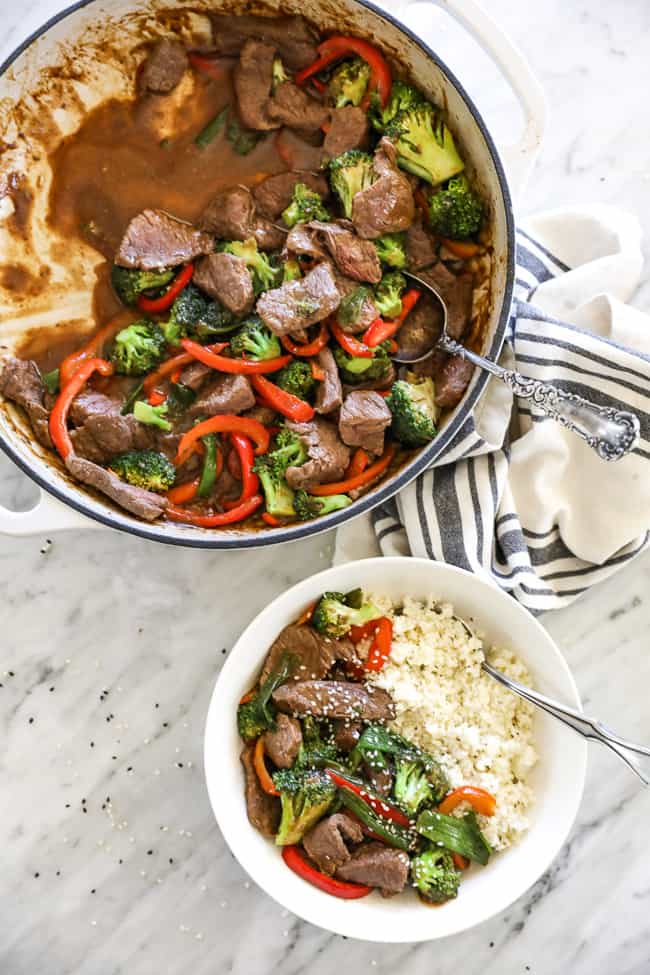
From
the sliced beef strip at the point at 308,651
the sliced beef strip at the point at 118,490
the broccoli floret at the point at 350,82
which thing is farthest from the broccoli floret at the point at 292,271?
the sliced beef strip at the point at 308,651

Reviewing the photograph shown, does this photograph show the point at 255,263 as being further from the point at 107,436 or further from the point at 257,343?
the point at 107,436

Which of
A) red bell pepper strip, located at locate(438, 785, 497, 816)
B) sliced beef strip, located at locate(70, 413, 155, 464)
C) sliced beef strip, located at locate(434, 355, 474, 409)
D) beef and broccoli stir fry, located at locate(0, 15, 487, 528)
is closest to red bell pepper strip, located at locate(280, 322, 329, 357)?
beef and broccoli stir fry, located at locate(0, 15, 487, 528)

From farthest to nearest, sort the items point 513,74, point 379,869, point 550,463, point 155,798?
point 155,798, point 550,463, point 379,869, point 513,74

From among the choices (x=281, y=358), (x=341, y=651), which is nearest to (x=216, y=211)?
(x=281, y=358)

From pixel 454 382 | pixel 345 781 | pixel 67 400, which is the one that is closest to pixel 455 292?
pixel 454 382

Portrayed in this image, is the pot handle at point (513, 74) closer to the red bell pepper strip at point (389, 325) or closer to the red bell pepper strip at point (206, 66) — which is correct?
the red bell pepper strip at point (389, 325)

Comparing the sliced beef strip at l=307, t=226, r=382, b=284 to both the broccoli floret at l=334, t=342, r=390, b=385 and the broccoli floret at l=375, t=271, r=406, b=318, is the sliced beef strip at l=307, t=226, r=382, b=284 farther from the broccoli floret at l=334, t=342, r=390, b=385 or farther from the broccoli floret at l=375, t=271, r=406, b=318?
the broccoli floret at l=334, t=342, r=390, b=385
